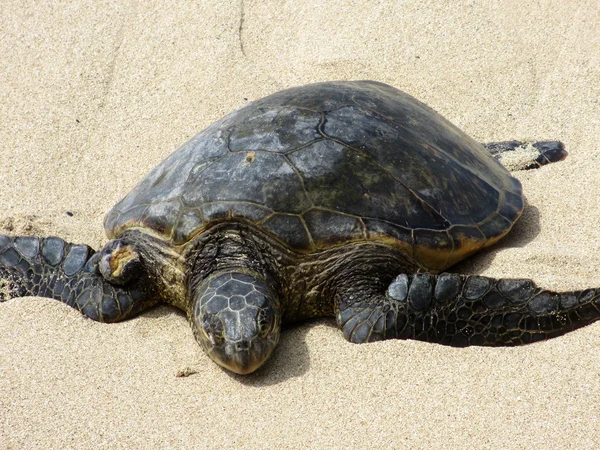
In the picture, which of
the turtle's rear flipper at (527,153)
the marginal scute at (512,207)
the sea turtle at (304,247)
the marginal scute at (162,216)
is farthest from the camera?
the turtle's rear flipper at (527,153)

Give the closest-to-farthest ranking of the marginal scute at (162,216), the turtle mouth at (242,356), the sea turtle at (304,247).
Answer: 1. the turtle mouth at (242,356)
2. the sea turtle at (304,247)
3. the marginal scute at (162,216)

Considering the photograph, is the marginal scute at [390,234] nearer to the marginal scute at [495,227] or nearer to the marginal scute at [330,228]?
the marginal scute at [330,228]

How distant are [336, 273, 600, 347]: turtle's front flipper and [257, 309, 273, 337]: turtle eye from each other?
415mm

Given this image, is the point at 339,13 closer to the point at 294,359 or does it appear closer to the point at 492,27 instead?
the point at 492,27

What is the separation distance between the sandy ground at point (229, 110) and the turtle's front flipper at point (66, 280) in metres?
0.09

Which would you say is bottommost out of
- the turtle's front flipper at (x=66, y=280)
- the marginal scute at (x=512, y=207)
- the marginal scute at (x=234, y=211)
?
the turtle's front flipper at (x=66, y=280)

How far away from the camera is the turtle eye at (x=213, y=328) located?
332cm

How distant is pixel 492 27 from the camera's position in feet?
21.9

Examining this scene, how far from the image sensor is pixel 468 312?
345 cm

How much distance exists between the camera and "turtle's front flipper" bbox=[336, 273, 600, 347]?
3305 millimetres

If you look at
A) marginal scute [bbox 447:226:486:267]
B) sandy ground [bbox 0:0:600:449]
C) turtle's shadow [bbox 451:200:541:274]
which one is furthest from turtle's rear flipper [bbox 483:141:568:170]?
marginal scute [bbox 447:226:486:267]

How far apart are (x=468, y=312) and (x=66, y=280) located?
2.23 metres

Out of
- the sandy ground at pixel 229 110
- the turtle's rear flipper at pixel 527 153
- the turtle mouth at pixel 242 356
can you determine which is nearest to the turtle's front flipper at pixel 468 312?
the sandy ground at pixel 229 110

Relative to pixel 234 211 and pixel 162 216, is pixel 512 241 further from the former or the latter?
pixel 162 216
